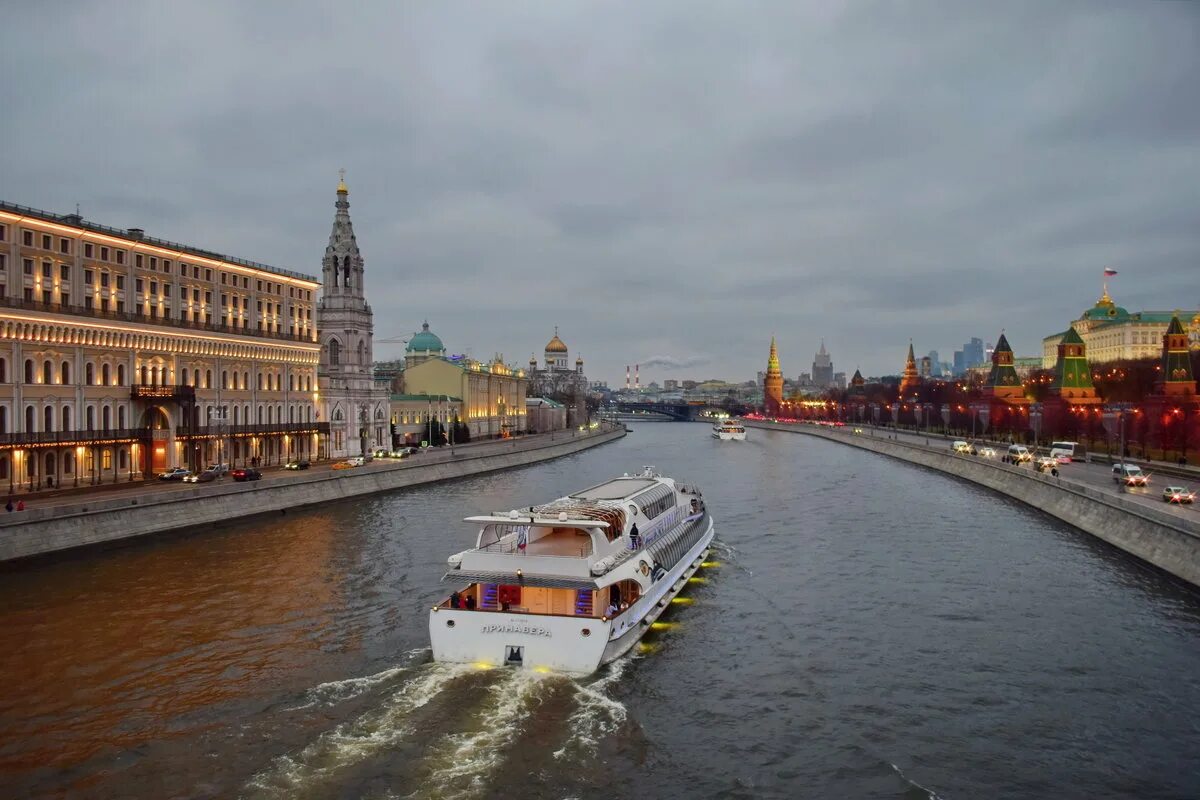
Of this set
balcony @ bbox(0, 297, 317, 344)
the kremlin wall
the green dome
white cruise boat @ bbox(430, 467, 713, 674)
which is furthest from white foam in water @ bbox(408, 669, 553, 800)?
the green dome

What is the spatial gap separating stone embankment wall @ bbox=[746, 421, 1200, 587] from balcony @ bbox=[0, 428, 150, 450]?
214ft

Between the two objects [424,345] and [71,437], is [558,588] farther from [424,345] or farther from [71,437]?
[424,345]

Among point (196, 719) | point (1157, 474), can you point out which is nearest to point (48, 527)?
point (196, 719)

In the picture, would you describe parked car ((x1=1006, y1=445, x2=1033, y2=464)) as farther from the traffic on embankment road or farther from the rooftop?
the rooftop

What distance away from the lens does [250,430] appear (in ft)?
250

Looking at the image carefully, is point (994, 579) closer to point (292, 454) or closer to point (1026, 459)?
point (1026, 459)

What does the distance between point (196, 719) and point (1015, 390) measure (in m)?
133

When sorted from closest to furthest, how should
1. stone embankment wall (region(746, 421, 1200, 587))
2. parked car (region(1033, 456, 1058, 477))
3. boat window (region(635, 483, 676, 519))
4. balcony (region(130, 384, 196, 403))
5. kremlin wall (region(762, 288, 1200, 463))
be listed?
stone embankment wall (region(746, 421, 1200, 587)) < boat window (region(635, 483, 676, 519)) < balcony (region(130, 384, 196, 403)) < parked car (region(1033, 456, 1058, 477)) < kremlin wall (region(762, 288, 1200, 463))

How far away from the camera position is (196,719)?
22.6 meters

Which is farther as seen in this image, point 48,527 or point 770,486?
point 770,486

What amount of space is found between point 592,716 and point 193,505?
38.5 meters

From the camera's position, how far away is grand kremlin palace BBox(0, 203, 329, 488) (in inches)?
2202

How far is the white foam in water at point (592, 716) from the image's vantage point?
21297mm

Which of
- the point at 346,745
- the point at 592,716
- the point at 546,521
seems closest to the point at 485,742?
the point at 592,716
